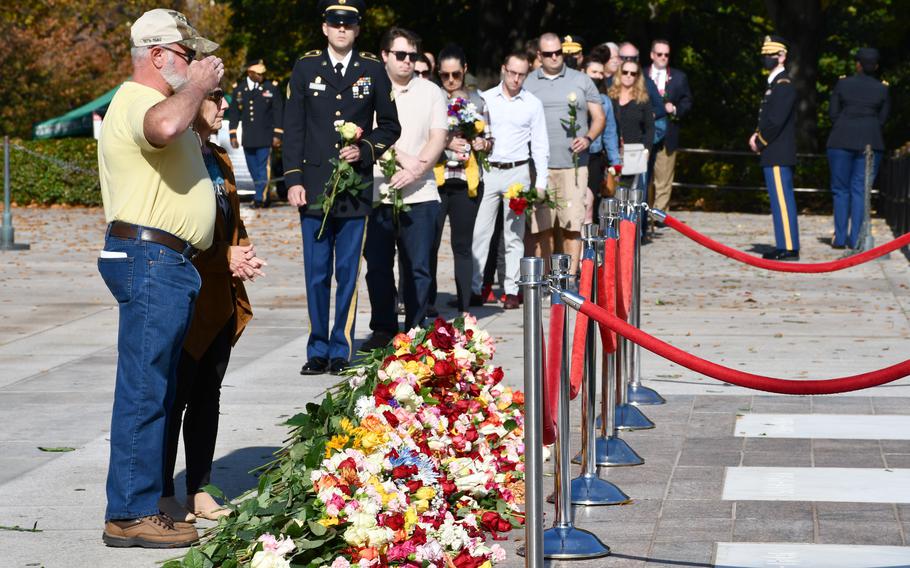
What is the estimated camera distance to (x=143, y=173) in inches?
226

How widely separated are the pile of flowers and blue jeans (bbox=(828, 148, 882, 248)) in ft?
38.5

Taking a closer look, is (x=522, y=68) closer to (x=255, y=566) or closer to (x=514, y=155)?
(x=514, y=155)

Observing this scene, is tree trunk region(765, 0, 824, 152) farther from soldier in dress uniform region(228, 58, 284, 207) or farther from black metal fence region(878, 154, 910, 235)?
soldier in dress uniform region(228, 58, 284, 207)

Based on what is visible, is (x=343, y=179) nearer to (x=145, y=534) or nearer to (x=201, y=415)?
(x=201, y=415)

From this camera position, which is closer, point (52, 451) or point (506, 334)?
point (52, 451)

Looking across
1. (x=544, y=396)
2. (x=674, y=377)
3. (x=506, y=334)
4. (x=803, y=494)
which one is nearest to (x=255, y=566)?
(x=544, y=396)

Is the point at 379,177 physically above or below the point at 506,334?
above

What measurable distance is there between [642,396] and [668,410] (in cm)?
28

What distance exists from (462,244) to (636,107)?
5.89 m

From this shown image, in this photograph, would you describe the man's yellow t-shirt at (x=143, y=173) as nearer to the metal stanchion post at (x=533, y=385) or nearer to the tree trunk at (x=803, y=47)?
the metal stanchion post at (x=533, y=385)

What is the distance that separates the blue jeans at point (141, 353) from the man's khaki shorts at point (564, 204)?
7.43 m

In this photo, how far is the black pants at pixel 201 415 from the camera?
6.32m

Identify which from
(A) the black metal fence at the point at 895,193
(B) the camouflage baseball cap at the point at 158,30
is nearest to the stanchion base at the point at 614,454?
(B) the camouflage baseball cap at the point at 158,30

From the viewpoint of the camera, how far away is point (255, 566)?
4.79 m
